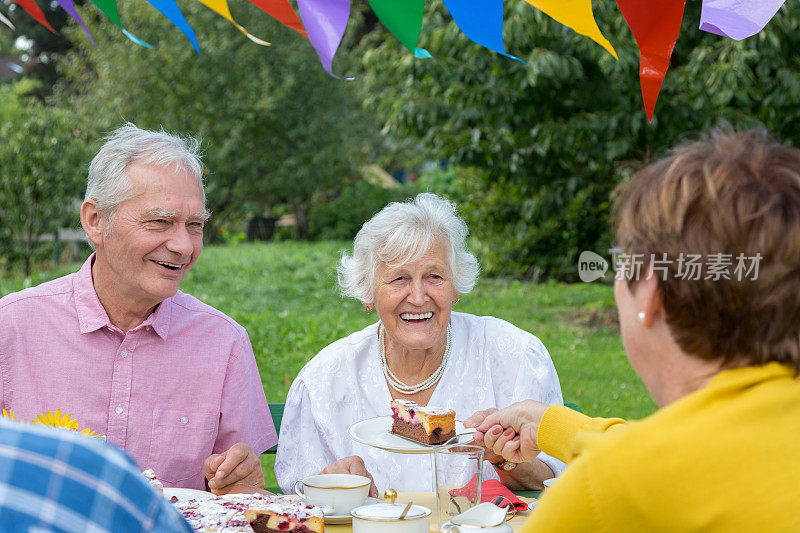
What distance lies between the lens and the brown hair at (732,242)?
4.57 feet

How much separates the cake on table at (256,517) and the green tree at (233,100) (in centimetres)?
1628

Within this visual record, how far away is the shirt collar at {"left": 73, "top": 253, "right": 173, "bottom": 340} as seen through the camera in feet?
10.2

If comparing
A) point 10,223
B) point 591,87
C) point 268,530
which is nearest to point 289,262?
point 10,223

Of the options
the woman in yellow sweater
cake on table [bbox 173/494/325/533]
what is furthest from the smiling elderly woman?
the woman in yellow sweater

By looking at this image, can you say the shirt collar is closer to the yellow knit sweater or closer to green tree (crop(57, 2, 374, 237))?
the yellow knit sweater

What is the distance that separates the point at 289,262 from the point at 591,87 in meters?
6.15

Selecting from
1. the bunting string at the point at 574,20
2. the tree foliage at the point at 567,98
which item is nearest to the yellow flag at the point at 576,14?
the bunting string at the point at 574,20

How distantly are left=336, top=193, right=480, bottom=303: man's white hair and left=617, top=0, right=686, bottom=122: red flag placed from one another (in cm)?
103

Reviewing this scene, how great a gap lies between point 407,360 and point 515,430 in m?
0.98

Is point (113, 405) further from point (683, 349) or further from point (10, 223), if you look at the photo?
point (10, 223)

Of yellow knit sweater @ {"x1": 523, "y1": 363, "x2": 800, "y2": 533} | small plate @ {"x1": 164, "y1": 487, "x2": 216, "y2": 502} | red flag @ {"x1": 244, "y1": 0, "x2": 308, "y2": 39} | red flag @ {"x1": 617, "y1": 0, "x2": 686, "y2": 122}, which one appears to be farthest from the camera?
red flag @ {"x1": 244, "y1": 0, "x2": 308, "y2": 39}

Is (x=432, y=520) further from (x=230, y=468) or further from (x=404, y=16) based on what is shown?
(x=404, y=16)

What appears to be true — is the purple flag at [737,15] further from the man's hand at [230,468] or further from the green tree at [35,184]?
the green tree at [35,184]

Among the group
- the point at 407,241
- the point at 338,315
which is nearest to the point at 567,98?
the point at 338,315
